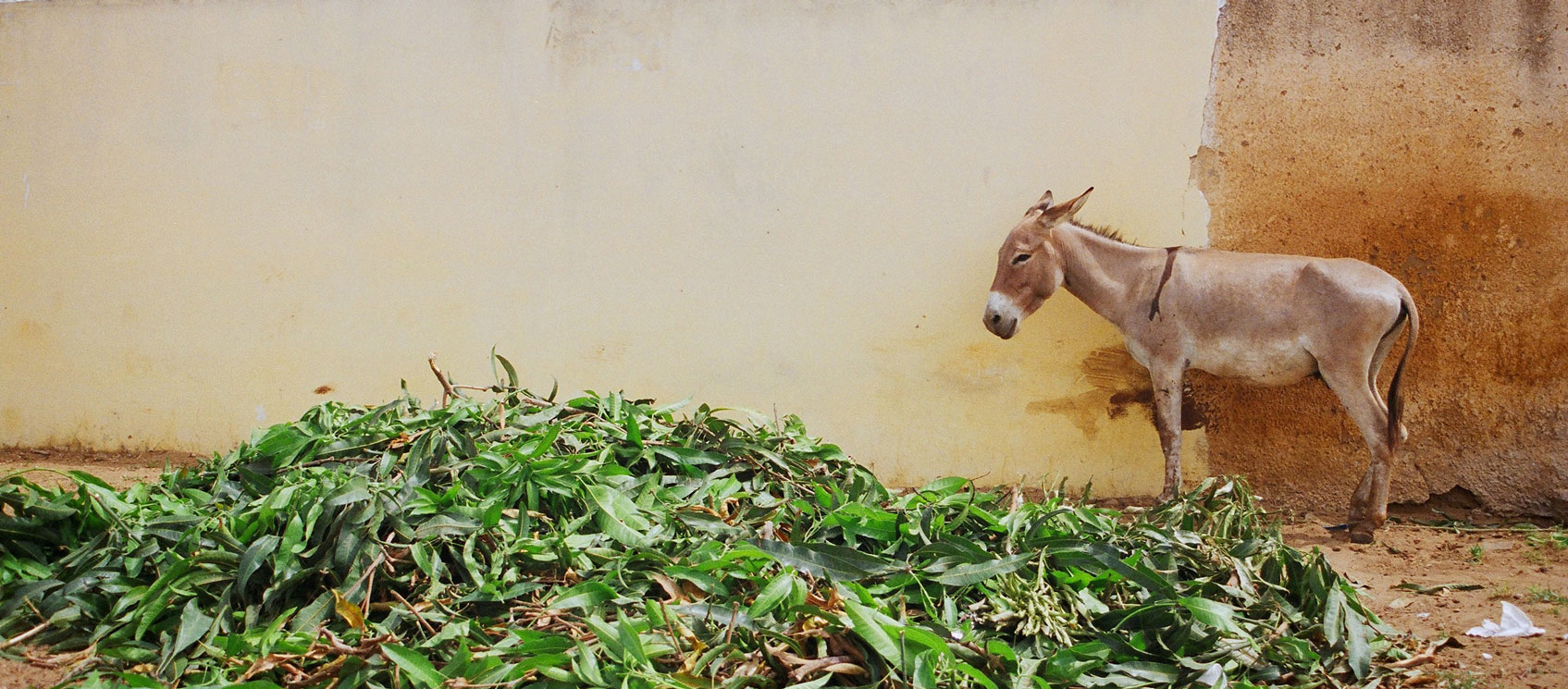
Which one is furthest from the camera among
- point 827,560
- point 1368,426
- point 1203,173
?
point 1203,173

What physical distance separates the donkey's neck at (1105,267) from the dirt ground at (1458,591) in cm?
111

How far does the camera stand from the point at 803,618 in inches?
81.5

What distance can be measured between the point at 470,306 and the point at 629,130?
1126 mm

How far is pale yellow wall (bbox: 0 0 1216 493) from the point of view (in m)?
4.70

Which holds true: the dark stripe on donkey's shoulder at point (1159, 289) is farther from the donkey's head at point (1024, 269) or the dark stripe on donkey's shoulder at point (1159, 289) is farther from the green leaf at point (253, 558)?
the green leaf at point (253, 558)

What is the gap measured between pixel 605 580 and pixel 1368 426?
10.2 feet

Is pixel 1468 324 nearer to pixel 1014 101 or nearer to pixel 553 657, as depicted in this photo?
pixel 1014 101

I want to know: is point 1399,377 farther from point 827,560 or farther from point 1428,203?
point 827,560

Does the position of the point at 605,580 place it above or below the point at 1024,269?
below

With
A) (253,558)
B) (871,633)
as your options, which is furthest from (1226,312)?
(253,558)

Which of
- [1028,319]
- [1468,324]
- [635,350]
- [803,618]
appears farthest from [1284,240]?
[803,618]

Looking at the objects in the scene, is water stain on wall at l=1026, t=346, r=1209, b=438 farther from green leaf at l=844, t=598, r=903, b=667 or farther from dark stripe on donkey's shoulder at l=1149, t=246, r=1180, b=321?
green leaf at l=844, t=598, r=903, b=667

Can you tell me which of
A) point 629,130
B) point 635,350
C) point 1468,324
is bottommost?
point 635,350

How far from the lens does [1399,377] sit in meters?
4.03
